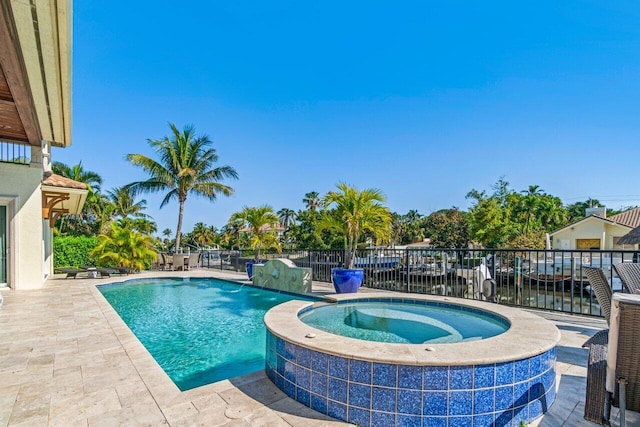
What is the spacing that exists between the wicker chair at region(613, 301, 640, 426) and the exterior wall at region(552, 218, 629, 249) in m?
25.2

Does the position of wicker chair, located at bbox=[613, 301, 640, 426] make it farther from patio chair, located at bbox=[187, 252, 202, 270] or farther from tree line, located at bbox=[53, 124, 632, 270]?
patio chair, located at bbox=[187, 252, 202, 270]

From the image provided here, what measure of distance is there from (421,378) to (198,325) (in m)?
4.79

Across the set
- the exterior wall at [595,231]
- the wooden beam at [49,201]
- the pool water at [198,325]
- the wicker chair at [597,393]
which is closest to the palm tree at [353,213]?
the pool water at [198,325]

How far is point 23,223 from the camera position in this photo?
8.35 metres

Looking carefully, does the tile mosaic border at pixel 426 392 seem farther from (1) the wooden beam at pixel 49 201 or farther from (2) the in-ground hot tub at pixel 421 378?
(1) the wooden beam at pixel 49 201

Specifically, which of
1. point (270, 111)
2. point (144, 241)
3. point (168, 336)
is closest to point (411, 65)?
point (270, 111)

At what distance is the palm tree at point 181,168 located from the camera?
1736cm

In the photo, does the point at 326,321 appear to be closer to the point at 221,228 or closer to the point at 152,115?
the point at 152,115

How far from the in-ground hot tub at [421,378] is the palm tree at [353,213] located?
15.8ft

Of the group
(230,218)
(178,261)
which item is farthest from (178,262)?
(230,218)

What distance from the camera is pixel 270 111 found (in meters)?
16.7

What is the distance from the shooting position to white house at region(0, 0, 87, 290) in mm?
3637

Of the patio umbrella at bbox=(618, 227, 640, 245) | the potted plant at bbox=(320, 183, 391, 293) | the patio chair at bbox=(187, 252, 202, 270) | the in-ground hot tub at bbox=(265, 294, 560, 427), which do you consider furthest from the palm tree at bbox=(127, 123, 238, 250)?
the patio umbrella at bbox=(618, 227, 640, 245)

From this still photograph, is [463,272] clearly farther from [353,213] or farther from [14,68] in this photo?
[14,68]
